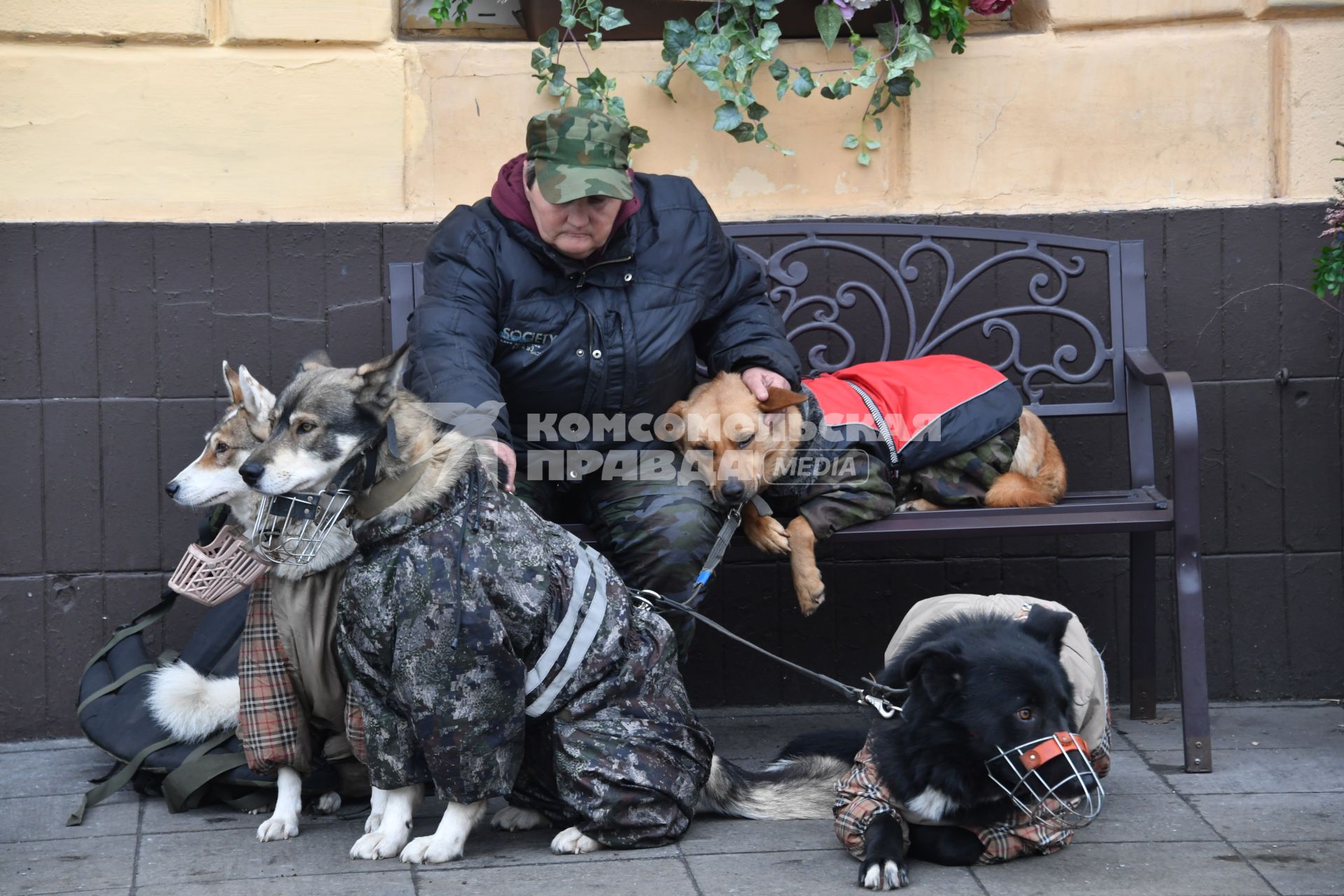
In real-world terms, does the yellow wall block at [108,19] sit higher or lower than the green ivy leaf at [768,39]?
higher

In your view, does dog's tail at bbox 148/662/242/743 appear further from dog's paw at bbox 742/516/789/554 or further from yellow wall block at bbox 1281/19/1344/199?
yellow wall block at bbox 1281/19/1344/199

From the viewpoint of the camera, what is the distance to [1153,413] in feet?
15.6

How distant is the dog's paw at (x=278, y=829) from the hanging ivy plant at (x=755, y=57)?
2.42 meters

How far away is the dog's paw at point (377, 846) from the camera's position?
319 cm

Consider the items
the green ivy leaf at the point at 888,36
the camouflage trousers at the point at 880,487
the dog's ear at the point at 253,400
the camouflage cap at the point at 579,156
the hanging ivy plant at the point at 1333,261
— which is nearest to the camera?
the dog's ear at the point at 253,400

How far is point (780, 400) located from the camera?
3.87 meters

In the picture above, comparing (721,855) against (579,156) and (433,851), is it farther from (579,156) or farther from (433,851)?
(579,156)

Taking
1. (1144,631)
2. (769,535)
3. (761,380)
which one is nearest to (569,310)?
(761,380)

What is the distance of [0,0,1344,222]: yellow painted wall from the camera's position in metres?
4.32

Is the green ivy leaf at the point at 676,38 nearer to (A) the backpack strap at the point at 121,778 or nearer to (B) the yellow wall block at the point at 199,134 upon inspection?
(B) the yellow wall block at the point at 199,134

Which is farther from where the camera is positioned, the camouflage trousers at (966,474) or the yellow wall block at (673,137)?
the yellow wall block at (673,137)

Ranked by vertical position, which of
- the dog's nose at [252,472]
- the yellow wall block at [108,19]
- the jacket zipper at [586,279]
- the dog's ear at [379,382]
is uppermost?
the yellow wall block at [108,19]

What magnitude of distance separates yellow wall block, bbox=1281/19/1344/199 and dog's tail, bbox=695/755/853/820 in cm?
270

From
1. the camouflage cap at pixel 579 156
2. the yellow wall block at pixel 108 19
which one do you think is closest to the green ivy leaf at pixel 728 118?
the camouflage cap at pixel 579 156
